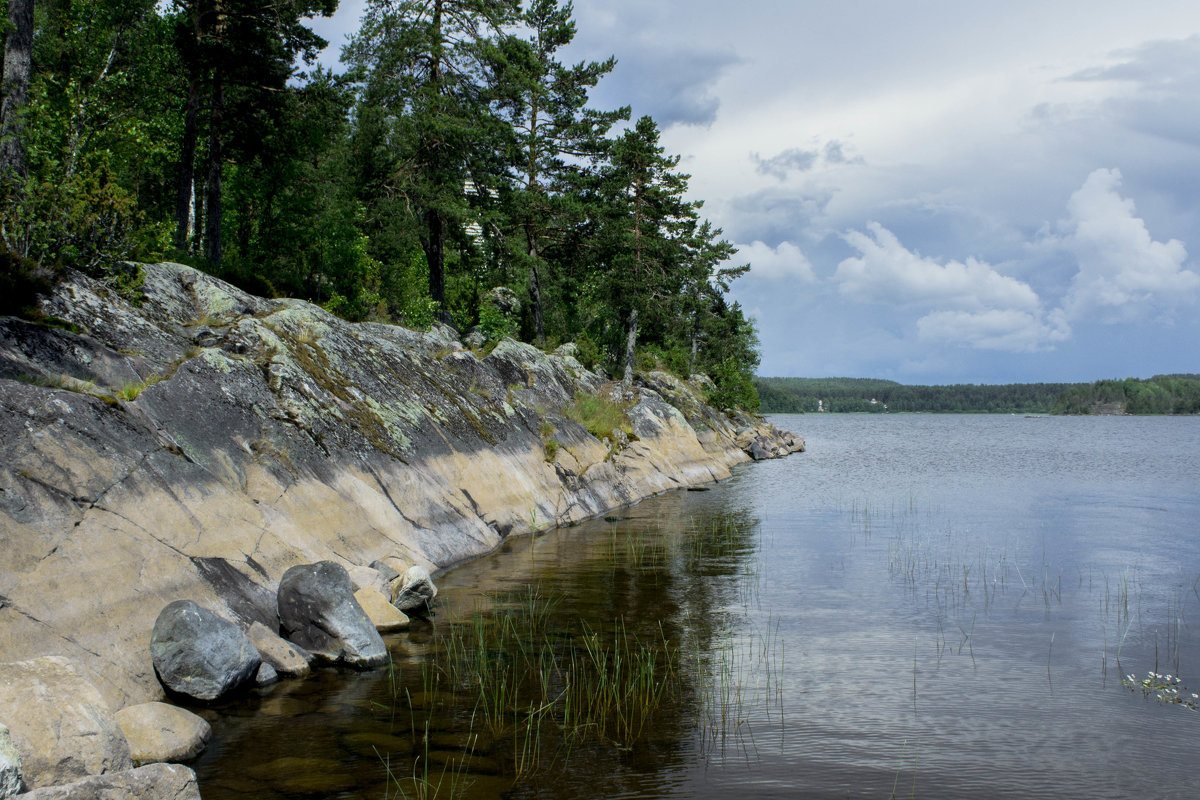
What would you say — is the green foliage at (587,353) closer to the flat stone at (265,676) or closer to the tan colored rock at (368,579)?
the tan colored rock at (368,579)

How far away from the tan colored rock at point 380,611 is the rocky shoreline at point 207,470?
811 mm

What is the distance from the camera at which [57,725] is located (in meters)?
7.21

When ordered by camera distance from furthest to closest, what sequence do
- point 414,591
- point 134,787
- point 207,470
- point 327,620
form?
point 414,591 < point 207,470 < point 327,620 < point 134,787

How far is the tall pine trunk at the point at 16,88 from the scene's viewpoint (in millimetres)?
19250

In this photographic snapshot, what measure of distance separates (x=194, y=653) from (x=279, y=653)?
1.50 meters

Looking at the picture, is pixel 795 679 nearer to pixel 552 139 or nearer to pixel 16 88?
pixel 16 88

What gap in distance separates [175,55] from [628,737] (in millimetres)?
37583

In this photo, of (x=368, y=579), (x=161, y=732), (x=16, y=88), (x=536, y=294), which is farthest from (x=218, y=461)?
(x=536, y=294)

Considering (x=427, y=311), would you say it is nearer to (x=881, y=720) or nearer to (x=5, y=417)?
(x=5, y=417)

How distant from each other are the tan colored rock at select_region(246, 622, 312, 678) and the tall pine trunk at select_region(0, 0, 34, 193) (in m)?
14.4

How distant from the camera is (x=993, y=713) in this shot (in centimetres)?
1048

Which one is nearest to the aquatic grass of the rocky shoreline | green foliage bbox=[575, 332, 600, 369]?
→ the rocky shoreline

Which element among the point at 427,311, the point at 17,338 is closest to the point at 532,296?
the point at 427,311

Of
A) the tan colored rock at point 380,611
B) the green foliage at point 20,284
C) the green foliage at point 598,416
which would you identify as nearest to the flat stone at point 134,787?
the tan colored rock at point 380,611
